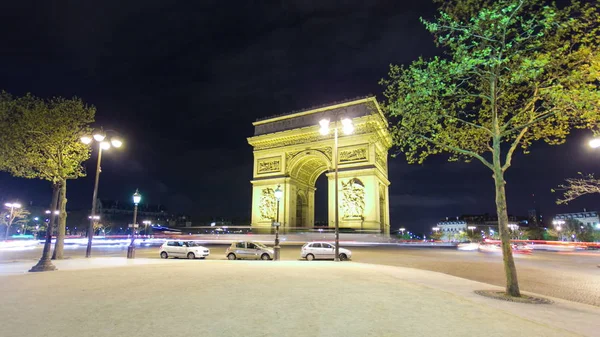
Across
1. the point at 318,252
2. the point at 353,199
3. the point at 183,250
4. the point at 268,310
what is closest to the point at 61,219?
the point at 183,250

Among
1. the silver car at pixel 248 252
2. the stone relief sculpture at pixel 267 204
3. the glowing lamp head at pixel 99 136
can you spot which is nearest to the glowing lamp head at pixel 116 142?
the glowing lamp head at pixel 99 136

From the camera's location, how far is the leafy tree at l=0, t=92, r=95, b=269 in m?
15.9

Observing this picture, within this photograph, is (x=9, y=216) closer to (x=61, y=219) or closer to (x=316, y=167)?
(x=61, y=219)

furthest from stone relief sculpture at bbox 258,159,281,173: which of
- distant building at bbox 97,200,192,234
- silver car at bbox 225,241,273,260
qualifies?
distant building at bbox 97,200,192,234

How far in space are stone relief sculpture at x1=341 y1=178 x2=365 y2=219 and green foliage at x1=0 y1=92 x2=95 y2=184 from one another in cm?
2498

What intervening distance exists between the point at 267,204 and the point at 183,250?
A: 2050 cm

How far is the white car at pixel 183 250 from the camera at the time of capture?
19719 millimetres

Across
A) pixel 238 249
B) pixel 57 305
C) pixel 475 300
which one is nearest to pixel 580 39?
pixel 475 300

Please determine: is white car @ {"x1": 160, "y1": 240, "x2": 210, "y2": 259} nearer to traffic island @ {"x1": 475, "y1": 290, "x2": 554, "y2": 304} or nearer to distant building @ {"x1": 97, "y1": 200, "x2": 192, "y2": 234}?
traffic island @ {"x1": 475, "y1": 290, "x2": 554, "y2": 304}

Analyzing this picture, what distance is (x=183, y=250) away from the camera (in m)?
20.0

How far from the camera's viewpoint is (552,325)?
5.28 m

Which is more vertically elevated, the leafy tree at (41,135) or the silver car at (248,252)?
the leafy tree at (41,135)

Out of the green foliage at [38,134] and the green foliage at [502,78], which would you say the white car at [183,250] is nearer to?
the green foliage at [38,134]

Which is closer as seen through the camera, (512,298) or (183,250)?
(512,298)
